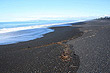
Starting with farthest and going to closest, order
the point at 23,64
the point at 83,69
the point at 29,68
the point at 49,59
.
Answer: the point at 49,59
the point at 23,64
the point at 29,68
the point at 83,69

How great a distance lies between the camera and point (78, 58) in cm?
681

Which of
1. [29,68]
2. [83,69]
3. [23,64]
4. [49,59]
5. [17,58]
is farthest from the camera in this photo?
[17,58]

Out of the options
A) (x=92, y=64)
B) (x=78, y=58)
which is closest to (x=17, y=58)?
(x=78, y=58)

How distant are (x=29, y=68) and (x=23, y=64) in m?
0.71

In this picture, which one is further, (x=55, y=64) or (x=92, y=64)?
(x=55, y=64)

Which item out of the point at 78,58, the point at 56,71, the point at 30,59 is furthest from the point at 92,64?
the point at 30,59

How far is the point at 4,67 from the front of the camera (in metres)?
6.21

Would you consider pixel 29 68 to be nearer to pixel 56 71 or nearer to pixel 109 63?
pixel 56 71

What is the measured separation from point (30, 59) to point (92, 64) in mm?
3706

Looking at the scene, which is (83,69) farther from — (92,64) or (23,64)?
(23,64)

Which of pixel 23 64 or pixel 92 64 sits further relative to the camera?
pixel 23 64

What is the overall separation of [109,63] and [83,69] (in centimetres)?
129

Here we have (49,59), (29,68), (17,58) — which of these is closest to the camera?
(29,68)

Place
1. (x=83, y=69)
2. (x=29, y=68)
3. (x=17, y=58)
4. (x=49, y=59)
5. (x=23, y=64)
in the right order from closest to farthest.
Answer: (x=83, y=69) < (x=29, y=68) < (x=23, y=64) < (x=49, y=59) < (x=17, y=58)
